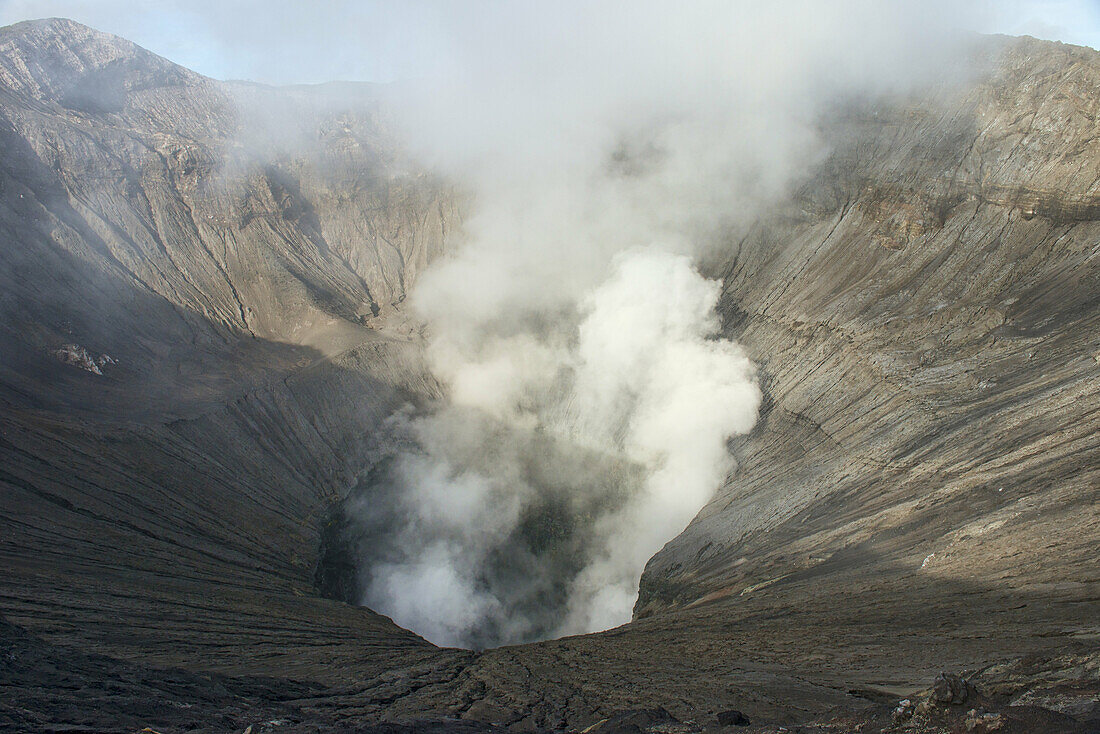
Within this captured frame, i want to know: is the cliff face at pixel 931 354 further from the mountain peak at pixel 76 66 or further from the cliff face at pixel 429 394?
the mountain peak at pixel 76 66

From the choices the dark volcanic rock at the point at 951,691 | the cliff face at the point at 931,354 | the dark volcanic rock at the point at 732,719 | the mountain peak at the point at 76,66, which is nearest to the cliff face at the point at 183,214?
the mountain peak at the point at 76,66

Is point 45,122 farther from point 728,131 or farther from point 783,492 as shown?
point 783,492

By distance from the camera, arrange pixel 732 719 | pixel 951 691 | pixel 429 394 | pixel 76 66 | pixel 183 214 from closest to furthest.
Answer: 1. pixel 951 691
2. pixel 732 719
3. pixel 429 394
4. pixel 183 214
5. pixel 76 66

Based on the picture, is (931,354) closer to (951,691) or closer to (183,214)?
(951,691)

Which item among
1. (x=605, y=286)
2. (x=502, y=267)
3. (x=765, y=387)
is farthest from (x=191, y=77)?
(x=765, y=387)

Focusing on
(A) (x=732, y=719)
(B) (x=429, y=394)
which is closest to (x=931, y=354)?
(A) (x=732, y=719)

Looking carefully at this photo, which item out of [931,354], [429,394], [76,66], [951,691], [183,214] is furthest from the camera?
[76,66]

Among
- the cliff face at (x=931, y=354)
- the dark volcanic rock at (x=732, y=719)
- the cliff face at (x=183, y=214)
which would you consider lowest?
the dark volcanic rock at (x=732, y=719)

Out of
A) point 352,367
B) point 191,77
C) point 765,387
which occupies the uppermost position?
point 191,77

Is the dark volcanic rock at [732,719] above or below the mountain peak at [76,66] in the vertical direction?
below
